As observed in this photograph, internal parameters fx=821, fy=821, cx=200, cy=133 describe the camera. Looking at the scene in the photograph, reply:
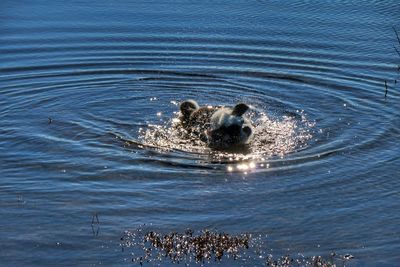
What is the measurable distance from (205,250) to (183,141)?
370 cm

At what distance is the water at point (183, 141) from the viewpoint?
30.6 ft

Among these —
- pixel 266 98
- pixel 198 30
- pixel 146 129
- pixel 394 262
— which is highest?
pixel 198 30

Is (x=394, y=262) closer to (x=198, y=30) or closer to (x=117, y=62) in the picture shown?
(x=117, y=62)

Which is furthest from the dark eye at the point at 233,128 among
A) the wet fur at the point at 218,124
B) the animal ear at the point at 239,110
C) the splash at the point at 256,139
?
the animal ear at the point at 239,110

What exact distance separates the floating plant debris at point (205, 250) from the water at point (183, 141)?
121mm

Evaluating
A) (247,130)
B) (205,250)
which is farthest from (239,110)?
(205,250)

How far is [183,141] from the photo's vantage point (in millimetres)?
12258

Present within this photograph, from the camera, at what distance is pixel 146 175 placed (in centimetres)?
1085

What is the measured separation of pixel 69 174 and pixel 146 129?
209 centimetres

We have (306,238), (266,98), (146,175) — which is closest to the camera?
(306,238)

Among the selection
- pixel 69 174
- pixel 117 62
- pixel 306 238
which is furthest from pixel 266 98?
pixel 306 238

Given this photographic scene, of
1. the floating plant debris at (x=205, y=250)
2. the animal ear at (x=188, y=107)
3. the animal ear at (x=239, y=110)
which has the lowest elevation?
the floating plant debris at (x=205, y=250)

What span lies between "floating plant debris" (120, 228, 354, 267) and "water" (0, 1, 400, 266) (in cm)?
12

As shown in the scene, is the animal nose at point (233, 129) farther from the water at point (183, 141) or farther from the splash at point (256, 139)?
the water at point (183, 141)
